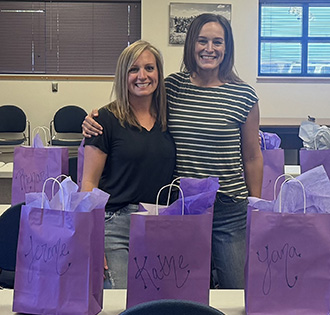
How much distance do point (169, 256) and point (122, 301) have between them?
227 millimetres

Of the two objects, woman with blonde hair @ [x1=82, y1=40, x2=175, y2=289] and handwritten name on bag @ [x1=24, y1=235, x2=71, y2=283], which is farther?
woman with blonde hair @ [x1=82, y1=40, x2=175, y2=289]

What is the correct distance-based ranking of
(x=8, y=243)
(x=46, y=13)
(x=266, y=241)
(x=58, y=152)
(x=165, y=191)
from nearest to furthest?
(x=266, y=241), (x=165, y=191), (x=8, y=243), (x=58, y=152), (x=46, y=13)

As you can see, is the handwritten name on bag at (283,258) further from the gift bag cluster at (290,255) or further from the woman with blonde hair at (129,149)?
the woman with blonde hair at (129,149)

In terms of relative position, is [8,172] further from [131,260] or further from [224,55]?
[131,260]

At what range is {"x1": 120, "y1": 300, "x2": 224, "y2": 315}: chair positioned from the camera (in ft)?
3.36

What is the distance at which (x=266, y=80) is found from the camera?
6852 mm

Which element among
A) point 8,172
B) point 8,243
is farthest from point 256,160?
point 8,172

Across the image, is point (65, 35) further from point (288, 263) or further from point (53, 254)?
point (288, 263)

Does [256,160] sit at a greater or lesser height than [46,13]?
lesser

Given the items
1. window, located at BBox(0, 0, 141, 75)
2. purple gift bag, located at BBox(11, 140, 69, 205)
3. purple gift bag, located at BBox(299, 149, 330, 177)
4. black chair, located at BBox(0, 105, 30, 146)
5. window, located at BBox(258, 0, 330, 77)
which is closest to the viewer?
purple gift bag, located at BBox(299, 149, 330, 177)

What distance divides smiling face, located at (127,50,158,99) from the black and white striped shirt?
13cm

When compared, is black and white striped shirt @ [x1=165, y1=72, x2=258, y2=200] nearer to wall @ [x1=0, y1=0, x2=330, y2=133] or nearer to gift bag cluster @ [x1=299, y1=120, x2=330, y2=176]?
gift bag cluster @ [x1=299, y1=120, x2=330, y2=176]

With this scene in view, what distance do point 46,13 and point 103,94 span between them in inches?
47.0

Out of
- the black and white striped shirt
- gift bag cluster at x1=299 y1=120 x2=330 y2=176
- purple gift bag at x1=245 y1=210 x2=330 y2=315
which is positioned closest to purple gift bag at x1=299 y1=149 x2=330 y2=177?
gift bag cluster at x1=299 y1=120 x2=330 y2=176
